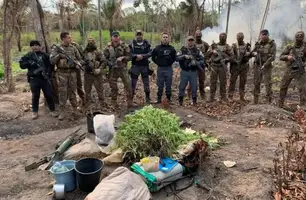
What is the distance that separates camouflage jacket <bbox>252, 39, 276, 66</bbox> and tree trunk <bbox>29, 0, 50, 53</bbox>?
5.13m

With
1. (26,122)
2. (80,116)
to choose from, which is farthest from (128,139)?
(26,122)

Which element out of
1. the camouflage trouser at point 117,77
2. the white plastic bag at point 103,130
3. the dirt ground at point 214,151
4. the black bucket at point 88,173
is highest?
the camouflage trouser at point 117,77

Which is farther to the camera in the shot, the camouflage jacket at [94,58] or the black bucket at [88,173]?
the camouflage jacket at [94,58]

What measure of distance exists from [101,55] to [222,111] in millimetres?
3183

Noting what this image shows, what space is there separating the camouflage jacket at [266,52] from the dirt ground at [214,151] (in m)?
1.21

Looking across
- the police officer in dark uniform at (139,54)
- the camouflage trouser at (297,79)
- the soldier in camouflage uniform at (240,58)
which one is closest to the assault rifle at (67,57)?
the police officer in dark uniform at (139,54)

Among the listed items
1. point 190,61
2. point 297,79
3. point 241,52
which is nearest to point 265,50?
point 241,52

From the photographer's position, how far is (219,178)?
4.27 metres

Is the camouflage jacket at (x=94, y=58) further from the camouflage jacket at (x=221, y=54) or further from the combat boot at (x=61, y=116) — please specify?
the camouflage jacket at (x=221, y=54)

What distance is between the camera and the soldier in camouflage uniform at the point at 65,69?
675cm

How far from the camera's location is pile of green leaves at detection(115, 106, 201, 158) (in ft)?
14.2

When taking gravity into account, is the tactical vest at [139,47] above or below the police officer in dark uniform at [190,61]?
above

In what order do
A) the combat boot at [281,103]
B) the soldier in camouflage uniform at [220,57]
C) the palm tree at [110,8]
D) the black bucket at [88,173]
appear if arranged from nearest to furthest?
the black bucket at [88,173], the combat boot at [281,103], the soldier in camouflage uniform at [220,57], the palm tree at [110,8]

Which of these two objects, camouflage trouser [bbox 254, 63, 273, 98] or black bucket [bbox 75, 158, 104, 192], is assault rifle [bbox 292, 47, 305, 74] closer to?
camouflage trouser [bbox 254, 63, 273, 98]
